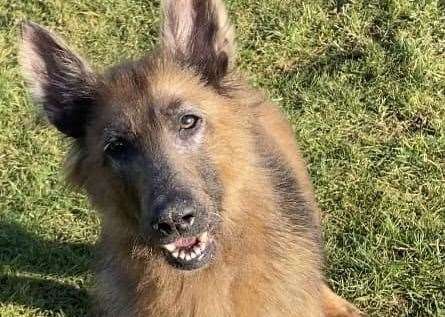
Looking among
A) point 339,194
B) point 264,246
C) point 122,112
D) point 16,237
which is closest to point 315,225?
point 264,246

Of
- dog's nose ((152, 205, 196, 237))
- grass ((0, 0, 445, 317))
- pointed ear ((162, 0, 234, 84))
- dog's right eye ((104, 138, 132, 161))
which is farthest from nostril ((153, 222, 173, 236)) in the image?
grass ((0, 0, 445, 317))

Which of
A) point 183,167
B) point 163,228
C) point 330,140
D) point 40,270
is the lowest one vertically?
point 40,270

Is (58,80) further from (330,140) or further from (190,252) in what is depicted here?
(330,140)

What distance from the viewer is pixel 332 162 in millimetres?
5488

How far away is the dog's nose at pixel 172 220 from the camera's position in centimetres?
320

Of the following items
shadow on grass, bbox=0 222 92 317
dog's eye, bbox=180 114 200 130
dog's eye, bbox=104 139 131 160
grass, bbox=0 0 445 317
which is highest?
dog's eye, bbox=180 114 200 130

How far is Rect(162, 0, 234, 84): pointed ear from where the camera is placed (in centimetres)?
366

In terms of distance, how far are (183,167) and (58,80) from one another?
2.91ft

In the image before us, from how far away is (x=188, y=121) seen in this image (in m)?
3.62

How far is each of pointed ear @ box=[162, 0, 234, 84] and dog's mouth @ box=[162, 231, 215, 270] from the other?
84 cm

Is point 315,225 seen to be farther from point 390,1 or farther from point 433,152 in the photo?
point 390,1

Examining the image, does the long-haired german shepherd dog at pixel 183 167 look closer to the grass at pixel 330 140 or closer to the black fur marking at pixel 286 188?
the black fur marking at pixel 286 188

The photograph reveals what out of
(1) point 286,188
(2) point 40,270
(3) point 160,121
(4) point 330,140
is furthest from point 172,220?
(4) point 330,140

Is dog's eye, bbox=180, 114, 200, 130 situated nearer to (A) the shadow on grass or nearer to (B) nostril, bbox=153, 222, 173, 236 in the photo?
(B) nostril, bbox=153, 222, 173, 236
